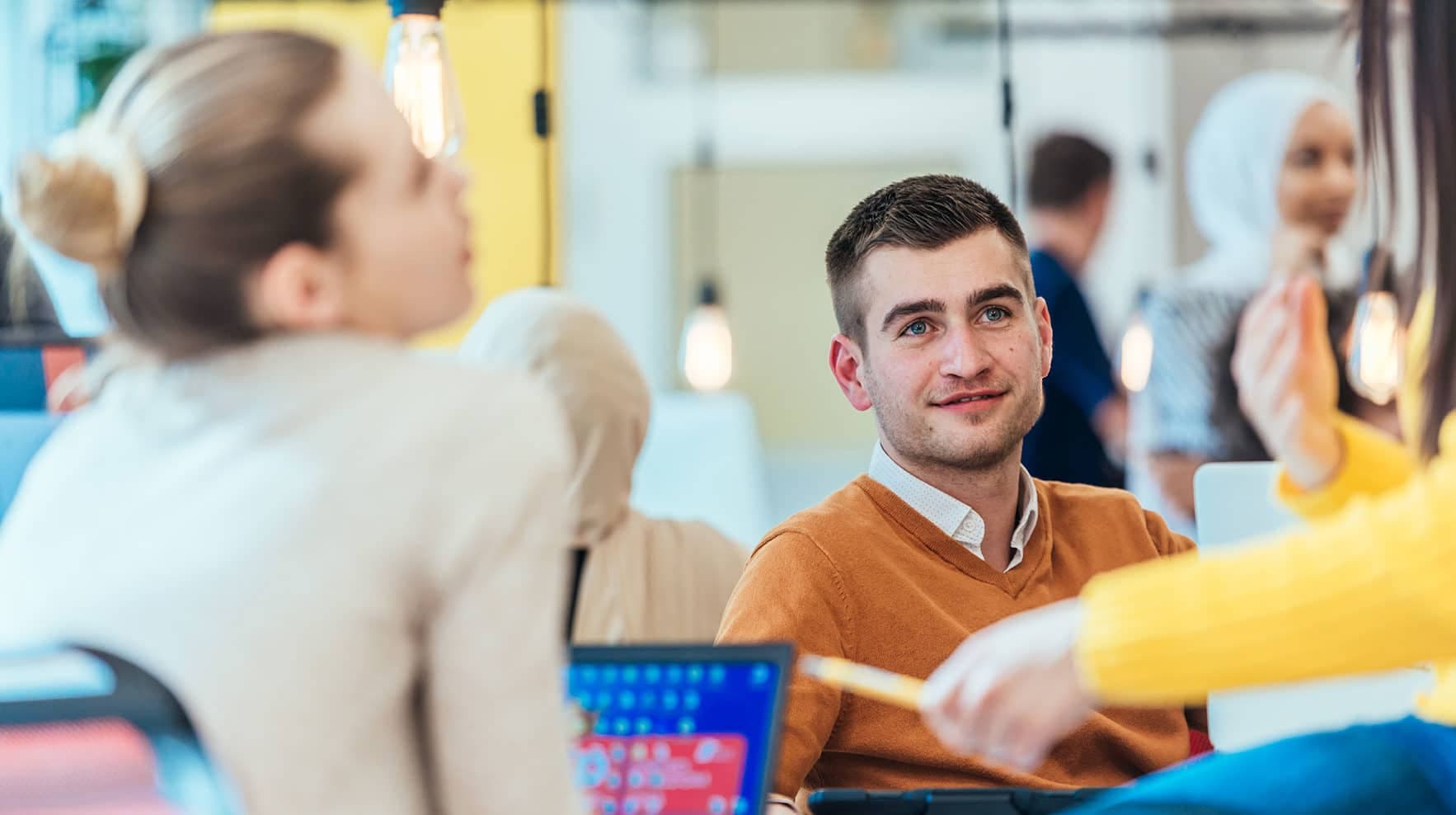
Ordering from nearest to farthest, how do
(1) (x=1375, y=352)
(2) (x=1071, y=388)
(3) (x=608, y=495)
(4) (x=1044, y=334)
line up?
(4) (x=1044, y=334)
(3) (x=608, y=495)
(1) (x=1375, y=352)
(2) (x=1071, y=388)

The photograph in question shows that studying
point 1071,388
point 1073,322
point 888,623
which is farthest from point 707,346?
point 888,623

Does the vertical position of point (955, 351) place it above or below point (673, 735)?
above

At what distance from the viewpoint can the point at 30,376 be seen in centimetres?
179

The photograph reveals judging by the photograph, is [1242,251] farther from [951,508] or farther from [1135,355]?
[951,508]

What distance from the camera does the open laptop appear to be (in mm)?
1635

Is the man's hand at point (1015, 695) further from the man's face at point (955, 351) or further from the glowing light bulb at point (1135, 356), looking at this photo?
the glowing light bulb at point (1135, 356)

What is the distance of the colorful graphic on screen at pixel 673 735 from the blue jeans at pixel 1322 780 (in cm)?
22

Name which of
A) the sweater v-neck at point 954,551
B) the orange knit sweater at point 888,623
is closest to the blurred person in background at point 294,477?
the orange knit sweater at point 888,623

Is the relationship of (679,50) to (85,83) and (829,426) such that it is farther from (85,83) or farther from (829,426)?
(85,83)

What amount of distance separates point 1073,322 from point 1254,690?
1566 mm

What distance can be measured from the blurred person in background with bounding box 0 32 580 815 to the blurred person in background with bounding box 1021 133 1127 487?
1.80m

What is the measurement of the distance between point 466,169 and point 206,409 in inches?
10.2

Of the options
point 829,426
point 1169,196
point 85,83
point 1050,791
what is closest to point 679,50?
point 829,426

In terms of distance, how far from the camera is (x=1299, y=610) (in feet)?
2.72
